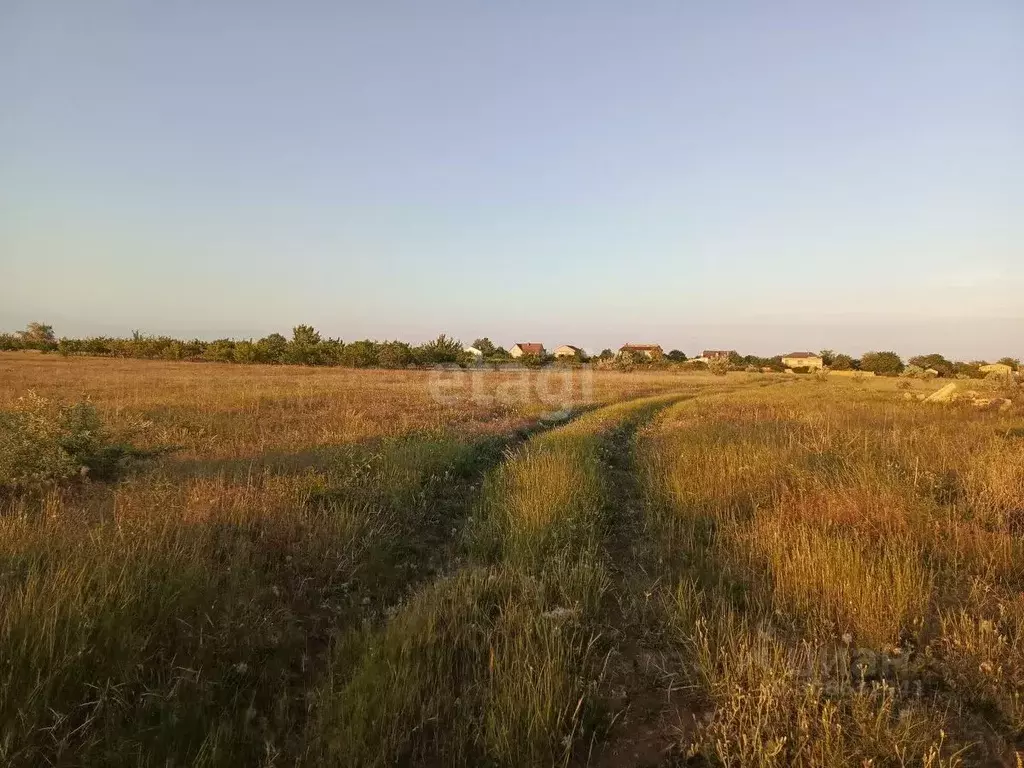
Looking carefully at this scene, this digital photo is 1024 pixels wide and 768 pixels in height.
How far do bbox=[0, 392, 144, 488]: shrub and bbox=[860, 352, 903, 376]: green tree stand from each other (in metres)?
67.7

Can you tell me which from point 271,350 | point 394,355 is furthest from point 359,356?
point 271,350

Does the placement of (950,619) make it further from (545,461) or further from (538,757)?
(545,461)

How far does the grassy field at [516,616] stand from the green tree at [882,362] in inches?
2407

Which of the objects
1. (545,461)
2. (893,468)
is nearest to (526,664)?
(545,461)

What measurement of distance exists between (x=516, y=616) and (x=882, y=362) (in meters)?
70.2

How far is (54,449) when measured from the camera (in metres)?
7.05

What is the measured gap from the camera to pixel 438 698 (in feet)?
9.89

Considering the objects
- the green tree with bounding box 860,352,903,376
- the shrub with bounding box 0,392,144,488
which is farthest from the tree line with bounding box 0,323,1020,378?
the shrub with bounding box 0,392,144,488

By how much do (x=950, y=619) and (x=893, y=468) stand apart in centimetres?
471

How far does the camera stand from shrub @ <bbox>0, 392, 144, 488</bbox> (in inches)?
259

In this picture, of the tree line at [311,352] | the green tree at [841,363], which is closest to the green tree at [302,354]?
the tree line at [311,352]

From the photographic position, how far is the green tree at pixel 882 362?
5741 cm

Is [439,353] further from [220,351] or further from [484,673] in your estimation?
[484,673]

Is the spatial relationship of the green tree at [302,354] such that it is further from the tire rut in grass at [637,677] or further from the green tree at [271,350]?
the tire rut in grass at [637,677]
